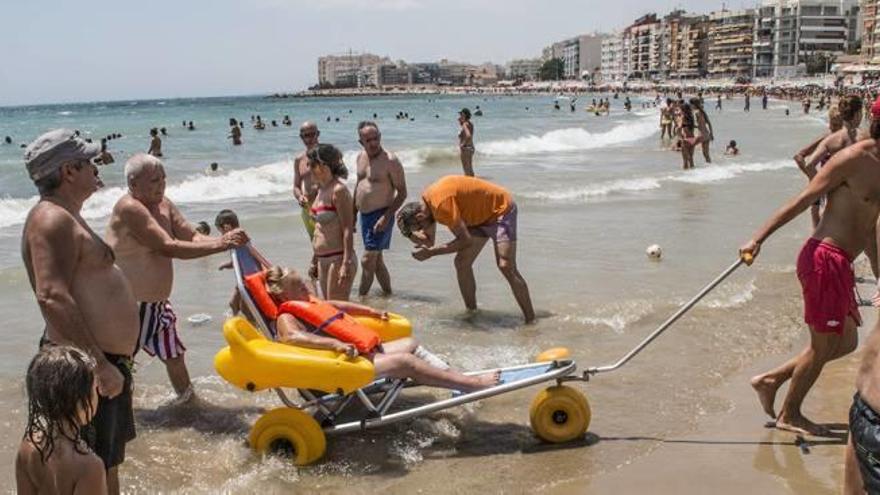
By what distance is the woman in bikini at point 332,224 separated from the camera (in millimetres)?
6480

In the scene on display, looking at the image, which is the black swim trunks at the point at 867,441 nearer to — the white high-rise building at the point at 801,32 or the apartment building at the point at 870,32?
the apartment building at the point at 870,32

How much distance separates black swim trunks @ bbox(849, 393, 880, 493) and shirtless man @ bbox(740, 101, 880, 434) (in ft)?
6.20

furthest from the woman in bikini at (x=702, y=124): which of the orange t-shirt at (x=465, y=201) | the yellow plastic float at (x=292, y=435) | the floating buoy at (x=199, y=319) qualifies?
the yellow plastic float at (x=292, y=435)

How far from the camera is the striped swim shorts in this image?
16.8 ft

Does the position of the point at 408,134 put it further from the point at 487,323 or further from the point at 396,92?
the point at 396,92

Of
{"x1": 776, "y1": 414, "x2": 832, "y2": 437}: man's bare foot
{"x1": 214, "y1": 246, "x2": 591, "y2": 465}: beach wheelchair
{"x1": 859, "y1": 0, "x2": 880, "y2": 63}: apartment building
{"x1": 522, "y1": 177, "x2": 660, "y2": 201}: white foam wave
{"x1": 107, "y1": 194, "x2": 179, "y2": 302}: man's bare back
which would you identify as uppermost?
{"x1": 859, "y1": 0, "x2": 880, "y2": 63}: apartment building

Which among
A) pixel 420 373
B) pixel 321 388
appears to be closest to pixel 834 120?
pixel 420 373

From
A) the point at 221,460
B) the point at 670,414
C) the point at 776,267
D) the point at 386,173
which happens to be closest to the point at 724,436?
the point at 670,414

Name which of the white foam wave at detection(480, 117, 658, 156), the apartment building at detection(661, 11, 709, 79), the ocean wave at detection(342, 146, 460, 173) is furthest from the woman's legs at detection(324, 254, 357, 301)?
the apartment building at detection(661, 11, 709, 79)

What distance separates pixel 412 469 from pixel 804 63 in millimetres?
148643

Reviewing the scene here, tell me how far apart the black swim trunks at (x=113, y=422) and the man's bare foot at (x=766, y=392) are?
11.0 feet

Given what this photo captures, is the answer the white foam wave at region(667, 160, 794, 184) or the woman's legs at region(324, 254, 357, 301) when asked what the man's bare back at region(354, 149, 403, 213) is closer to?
the woman's legs at region(324, 254, 357, 301)

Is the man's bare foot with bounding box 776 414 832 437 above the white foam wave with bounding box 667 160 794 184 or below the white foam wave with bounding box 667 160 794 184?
below

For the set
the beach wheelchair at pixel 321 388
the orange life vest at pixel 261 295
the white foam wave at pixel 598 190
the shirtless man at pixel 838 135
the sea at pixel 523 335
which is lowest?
the sea at pixel 523 335
